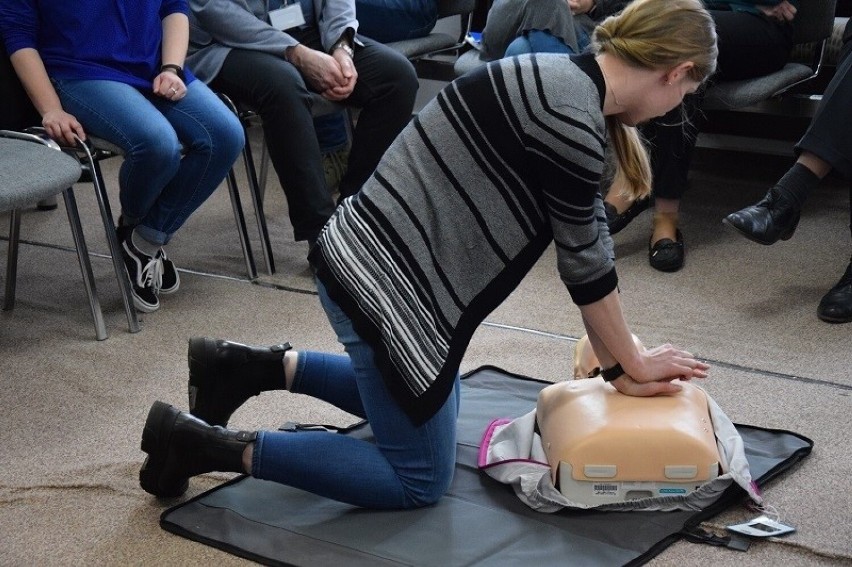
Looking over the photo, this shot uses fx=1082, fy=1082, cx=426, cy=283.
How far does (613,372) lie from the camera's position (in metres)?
1.79

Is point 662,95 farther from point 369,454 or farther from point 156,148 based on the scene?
point 156,148

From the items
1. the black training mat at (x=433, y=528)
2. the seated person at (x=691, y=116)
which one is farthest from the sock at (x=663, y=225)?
the black training mat at (x=433, y=528)

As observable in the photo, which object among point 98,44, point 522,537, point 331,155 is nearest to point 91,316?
point 98,44

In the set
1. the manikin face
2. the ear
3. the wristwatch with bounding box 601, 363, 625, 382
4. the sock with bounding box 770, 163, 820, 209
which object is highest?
the ear

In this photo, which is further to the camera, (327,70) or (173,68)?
(327,70)

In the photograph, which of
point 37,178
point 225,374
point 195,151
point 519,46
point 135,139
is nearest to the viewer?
point 225,374

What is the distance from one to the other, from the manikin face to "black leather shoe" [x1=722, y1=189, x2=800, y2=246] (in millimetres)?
1161

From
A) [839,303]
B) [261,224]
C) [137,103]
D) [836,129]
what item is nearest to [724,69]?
[836,129]

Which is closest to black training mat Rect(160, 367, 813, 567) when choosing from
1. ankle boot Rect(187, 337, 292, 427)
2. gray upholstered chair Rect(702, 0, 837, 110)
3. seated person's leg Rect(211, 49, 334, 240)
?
ankle boot Rect(187, 337, 292, 427)

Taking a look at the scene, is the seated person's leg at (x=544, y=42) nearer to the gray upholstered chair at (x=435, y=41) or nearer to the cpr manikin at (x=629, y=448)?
the gray upholstered chair at (x=435, y=41)

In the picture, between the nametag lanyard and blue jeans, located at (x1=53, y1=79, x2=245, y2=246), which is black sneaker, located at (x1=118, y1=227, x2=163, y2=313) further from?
the nametag lanyard

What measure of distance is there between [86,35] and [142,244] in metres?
0.53

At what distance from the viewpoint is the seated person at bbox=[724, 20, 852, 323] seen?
272 cm

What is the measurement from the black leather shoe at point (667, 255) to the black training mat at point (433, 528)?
1.16m
